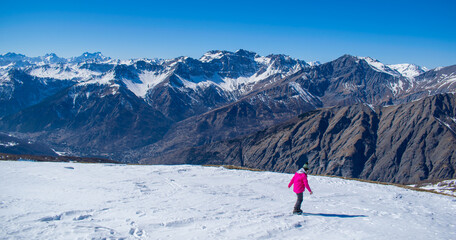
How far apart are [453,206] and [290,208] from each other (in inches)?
506

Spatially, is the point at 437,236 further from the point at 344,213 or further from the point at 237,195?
the point at 237,195

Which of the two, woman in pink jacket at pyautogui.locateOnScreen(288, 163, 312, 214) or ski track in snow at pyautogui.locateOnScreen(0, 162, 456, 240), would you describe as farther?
woman in pink jacket at pyautogui.locateOnScreen(288, 163, 312, 214)

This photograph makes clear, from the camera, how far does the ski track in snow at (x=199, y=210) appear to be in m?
12.9

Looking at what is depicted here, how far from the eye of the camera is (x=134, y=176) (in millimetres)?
26875

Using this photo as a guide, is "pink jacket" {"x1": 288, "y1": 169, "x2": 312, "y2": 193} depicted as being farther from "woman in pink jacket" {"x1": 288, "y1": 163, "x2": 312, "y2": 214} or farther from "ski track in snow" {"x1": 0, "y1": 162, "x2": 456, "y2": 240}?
"ski track in snow" {"x1": 0, "y1": 162, "x2": 456, "y2": 240}

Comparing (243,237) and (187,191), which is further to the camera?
(187,191)

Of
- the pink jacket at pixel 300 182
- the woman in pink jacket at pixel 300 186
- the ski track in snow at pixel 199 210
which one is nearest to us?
the ski track in snow at pixel 199 210

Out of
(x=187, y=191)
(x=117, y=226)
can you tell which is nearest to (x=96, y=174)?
(x=187, y=191)

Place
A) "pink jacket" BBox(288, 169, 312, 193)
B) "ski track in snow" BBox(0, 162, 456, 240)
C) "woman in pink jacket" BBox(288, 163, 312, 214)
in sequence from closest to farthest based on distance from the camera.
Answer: "ski track in snow" BBox(0, 162, 456, 240), "woman in pink jacket" BBox(288, 163, 312, 214), "pink jacket" BBox(288, 169, 312, 193)

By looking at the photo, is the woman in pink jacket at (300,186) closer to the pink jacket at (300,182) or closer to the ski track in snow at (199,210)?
the pink jacket at (300,182)

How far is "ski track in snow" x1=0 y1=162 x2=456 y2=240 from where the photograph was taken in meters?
12.9

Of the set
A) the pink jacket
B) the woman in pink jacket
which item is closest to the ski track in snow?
the woman in pink jacket

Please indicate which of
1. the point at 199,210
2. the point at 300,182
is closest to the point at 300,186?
the point at 300,182

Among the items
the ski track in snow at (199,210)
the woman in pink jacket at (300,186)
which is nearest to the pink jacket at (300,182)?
the woman in pink jacket at (300,186)
